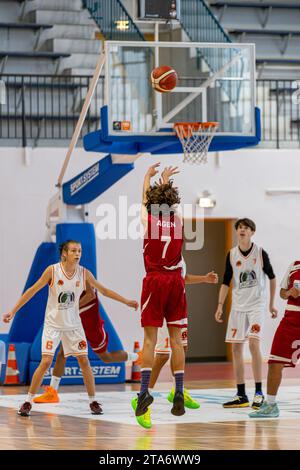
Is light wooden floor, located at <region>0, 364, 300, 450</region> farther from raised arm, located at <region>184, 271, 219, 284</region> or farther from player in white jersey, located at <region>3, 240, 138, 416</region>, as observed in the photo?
raised arm, located at <region>184, 271, 219, 284</region>

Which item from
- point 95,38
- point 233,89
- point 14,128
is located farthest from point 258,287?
point 95,38

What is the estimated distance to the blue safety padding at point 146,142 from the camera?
10.9 meters

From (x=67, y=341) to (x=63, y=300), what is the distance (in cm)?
37

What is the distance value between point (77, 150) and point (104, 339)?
5.02m

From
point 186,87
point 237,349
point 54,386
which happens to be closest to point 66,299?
point 54,386

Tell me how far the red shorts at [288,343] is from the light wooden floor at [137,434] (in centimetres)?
50

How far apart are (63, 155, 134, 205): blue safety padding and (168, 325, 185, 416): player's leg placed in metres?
3.72

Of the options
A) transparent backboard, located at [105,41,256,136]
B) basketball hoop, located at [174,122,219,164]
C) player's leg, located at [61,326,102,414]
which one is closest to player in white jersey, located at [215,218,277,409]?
basketball hoop, located at [174,122,219,164]

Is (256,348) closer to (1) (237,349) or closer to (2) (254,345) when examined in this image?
(2) (254,345)

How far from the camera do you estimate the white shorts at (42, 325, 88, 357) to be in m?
9.77

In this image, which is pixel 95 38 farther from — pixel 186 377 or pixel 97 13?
pixel 186 377

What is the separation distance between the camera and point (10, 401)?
11.0m

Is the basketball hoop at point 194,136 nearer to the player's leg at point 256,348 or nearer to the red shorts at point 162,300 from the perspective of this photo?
the player's leg at point 256,348

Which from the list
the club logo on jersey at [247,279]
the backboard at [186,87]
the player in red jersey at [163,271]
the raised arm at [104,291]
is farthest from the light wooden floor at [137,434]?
the backboard at [186,87]
